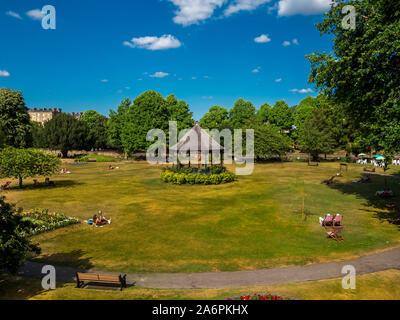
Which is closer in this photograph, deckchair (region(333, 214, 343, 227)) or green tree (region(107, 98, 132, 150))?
deckchair (region(333, 214, 343, 227))

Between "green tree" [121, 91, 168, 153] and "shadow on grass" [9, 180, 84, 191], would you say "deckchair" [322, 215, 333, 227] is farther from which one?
"green tree" [121, 91, 168, 153]

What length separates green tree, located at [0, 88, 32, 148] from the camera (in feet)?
187

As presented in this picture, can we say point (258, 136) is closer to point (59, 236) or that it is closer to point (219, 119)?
point (219, 119)

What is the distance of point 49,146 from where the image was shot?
2867 inches

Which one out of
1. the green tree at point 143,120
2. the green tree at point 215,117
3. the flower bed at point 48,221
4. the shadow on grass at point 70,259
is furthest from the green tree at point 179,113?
the shadow on grass at point 70,259

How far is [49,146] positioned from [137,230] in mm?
67240

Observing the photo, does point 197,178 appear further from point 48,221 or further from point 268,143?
Result: point 268,143

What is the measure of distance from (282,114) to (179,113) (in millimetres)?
31565

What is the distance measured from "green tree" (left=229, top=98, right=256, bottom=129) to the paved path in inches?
2749

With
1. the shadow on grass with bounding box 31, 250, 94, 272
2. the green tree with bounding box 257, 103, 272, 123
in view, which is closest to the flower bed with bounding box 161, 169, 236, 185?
the shadow on grass with bounding box 31, 250, 94, 272

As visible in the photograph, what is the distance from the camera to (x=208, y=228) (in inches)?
698

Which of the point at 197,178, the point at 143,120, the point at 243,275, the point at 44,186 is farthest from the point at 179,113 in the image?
the point at 243,275
